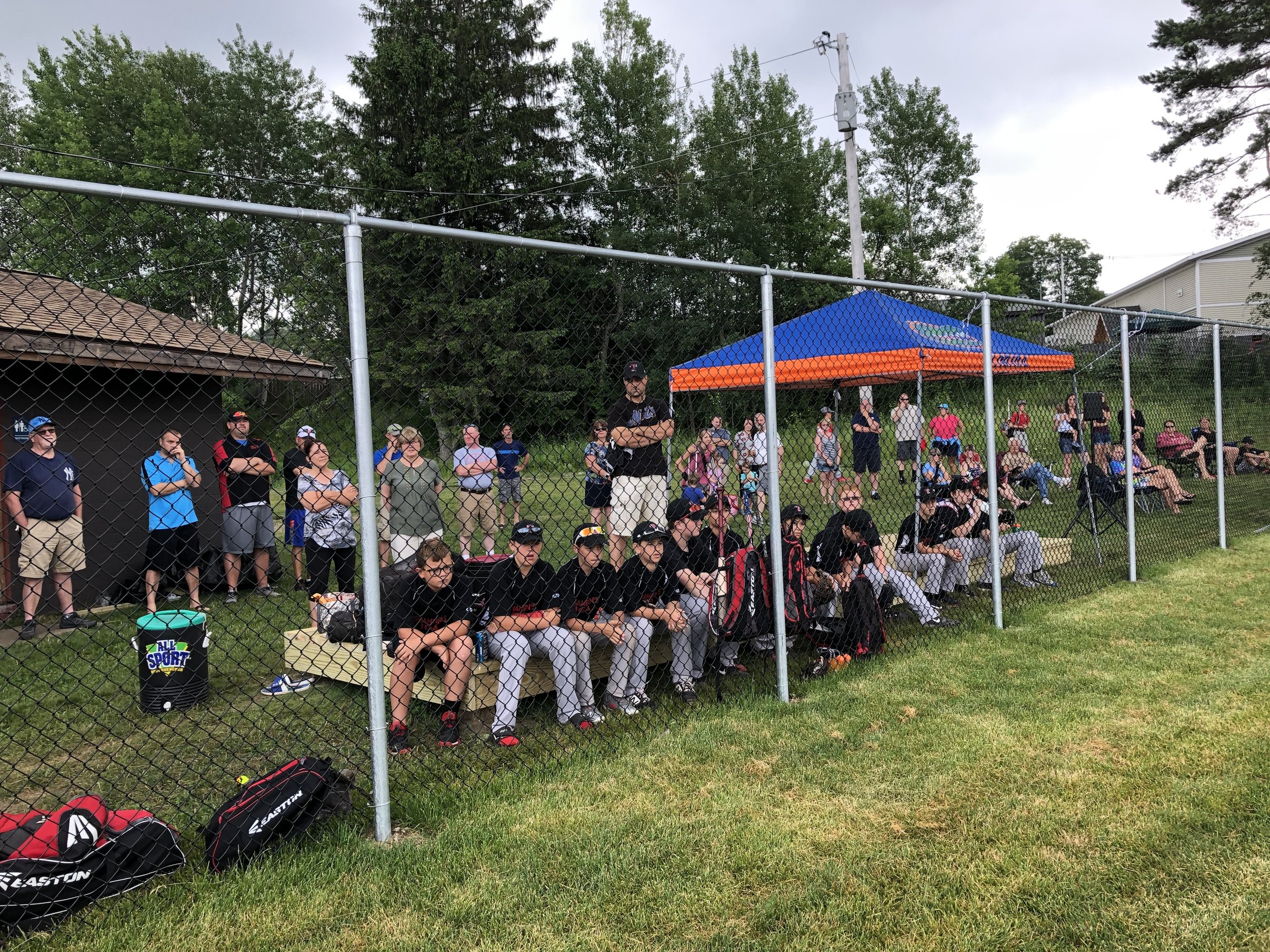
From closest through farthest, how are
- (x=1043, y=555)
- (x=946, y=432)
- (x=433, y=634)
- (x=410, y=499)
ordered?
(x=433, y=634) → (x=410, y=499) → (x=1043, y=555) → (x=946, y=432)

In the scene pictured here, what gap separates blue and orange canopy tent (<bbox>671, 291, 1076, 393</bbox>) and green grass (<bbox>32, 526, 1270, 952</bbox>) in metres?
4.11

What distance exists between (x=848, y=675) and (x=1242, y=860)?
2.44 meters

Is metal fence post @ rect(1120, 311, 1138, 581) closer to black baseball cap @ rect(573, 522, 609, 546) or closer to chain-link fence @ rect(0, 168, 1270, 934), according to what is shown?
chain-link fence @ rect(0, 168, 1270, 934)

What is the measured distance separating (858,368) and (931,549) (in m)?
2.06

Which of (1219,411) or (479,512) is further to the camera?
(1219,411)

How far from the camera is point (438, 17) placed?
A: 25297 millimetres

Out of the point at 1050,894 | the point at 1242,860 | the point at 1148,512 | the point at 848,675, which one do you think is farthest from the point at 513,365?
the point at 1148,512

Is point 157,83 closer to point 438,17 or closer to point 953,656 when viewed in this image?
point 438,17

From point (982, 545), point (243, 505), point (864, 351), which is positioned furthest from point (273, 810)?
point (864, 351)

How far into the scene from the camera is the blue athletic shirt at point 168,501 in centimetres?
725

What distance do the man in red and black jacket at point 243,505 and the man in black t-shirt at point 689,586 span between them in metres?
4.41

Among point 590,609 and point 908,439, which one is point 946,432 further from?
point 590,609

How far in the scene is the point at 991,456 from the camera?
607 cm

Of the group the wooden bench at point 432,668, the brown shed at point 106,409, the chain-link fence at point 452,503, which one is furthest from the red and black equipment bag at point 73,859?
the brown shed at point 106,409
